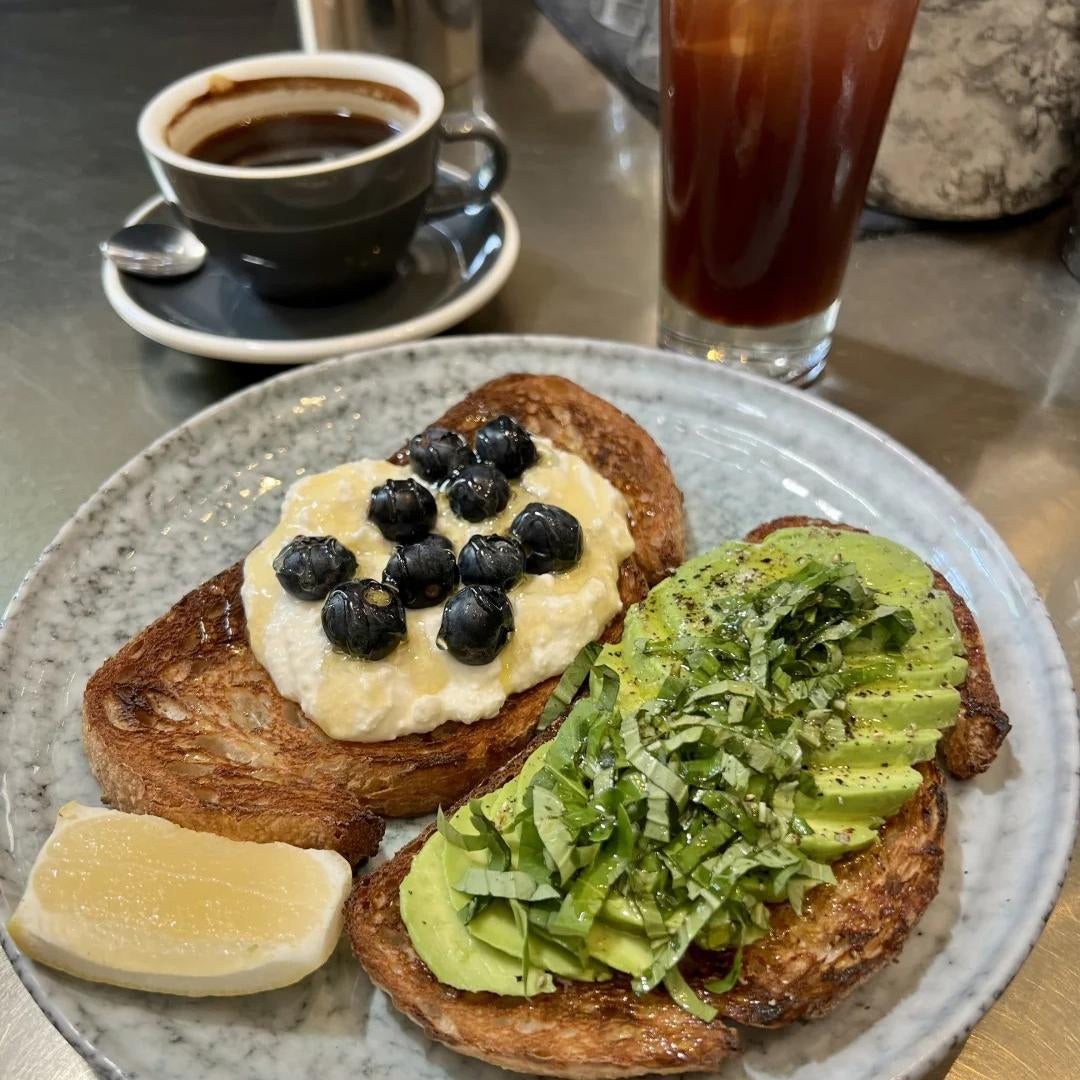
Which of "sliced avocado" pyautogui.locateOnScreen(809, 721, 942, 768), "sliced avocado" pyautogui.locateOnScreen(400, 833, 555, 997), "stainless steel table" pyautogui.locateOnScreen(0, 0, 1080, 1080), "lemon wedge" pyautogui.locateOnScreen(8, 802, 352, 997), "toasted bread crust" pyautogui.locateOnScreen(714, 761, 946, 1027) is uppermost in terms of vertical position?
"sliced avocado" pyautogui.locateOnScreen(809, 721, 942, 768)

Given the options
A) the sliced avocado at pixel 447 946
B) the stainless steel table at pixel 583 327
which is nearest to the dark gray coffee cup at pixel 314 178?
the stainless steel table at pixel 583 327

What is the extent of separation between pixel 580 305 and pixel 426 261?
46cm

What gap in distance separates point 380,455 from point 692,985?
1192mm

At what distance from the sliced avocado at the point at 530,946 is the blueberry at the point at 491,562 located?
51 centimetres

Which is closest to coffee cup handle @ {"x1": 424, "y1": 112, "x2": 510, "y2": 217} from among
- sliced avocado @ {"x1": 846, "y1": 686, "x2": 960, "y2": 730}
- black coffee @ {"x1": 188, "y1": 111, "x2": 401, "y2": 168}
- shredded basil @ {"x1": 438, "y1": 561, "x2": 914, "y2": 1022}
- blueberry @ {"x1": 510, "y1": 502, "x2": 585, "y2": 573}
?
black coffee @ {"x1": 188, "y1": 111, "x2": 401, "y2": 168}

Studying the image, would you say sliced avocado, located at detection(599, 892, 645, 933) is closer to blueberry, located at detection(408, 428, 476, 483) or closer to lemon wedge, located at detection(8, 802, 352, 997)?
lemon wedge, located at detection(8, 802, 352, 997)

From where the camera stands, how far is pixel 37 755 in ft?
4.74

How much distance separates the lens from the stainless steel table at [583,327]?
6.15 feet

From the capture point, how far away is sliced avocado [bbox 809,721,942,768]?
4.14 ft

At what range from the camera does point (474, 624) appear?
1.41 meters

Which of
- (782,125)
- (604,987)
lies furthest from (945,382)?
(604,987)

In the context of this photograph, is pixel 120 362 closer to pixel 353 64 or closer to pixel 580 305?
pixel 353 64

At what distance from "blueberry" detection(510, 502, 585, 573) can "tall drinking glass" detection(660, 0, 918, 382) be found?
2.69ft

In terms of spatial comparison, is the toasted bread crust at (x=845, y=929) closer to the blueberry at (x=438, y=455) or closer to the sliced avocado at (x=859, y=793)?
the sliced avocado at (x=859, y=793)
